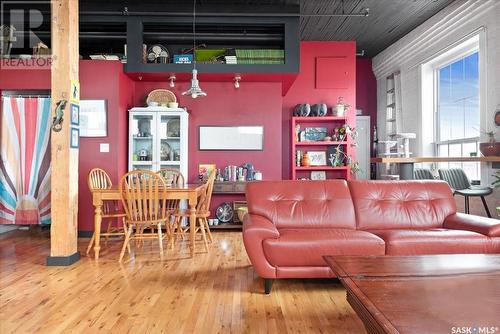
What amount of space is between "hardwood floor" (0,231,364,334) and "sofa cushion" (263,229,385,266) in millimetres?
273

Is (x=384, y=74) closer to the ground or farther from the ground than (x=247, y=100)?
farther from the ground

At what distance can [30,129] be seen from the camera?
15.8 feet

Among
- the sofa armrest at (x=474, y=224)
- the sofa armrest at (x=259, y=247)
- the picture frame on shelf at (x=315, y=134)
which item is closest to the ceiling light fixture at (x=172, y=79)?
the picture frame on shelf at (x=315, y=134)

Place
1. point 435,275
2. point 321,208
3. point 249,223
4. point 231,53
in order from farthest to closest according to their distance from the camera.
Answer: point 231,53 < point 321,208 < point 249,223 < point 435,275

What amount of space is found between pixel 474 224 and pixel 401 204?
0.60 meters

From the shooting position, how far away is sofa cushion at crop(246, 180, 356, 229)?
122 inches

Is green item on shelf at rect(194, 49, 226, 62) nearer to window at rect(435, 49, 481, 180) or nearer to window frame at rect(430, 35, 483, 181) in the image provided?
window frame at rect(430, 35, 483, 181)

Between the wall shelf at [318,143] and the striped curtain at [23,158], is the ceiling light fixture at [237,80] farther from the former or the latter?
the striped curtain at [23,158]

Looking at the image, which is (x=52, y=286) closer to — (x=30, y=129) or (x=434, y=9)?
(x=30, y=129)

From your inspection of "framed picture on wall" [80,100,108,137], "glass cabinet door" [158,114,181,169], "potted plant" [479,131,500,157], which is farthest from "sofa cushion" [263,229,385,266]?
"framed picture on wall" [80,100,108,137]

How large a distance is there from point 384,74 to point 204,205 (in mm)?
5684

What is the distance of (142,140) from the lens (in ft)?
17.6

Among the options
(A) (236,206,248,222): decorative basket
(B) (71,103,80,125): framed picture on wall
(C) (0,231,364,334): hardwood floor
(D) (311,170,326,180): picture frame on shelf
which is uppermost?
(B) (71,103,80,125): framed picture on wall

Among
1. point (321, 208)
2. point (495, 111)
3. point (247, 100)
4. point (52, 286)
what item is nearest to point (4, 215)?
point (52, 286)
